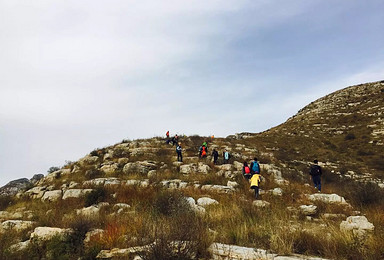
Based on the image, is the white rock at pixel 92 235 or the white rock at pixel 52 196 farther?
the white rock at pixel 52 196

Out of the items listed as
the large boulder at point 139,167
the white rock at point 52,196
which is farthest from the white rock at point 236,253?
the large boulder at point 139,167

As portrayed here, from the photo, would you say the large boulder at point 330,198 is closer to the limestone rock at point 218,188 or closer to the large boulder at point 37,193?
the limestone rock at point 218,188

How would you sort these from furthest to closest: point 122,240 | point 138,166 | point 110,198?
1. point 138,166
2. point 110,198
3. point 122,240

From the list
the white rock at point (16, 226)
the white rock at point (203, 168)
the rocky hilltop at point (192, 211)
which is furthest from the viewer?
the white rock at point (203, 168)

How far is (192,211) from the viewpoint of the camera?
7.20 metres

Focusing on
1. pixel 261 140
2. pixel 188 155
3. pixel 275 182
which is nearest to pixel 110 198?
pixel 275 182

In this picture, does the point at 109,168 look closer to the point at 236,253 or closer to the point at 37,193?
the point at 37,193

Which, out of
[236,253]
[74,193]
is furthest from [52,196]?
[236,253]

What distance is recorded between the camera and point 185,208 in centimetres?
752

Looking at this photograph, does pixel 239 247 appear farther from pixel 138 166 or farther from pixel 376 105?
pixel 376 105

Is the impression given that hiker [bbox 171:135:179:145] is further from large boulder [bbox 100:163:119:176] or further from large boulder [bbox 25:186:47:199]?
large boulder [bbox 25:186:47:199]

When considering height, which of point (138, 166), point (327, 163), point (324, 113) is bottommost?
point (327, 163)

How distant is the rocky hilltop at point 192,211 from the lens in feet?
15.0

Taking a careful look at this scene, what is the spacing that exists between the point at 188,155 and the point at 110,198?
11.5m
